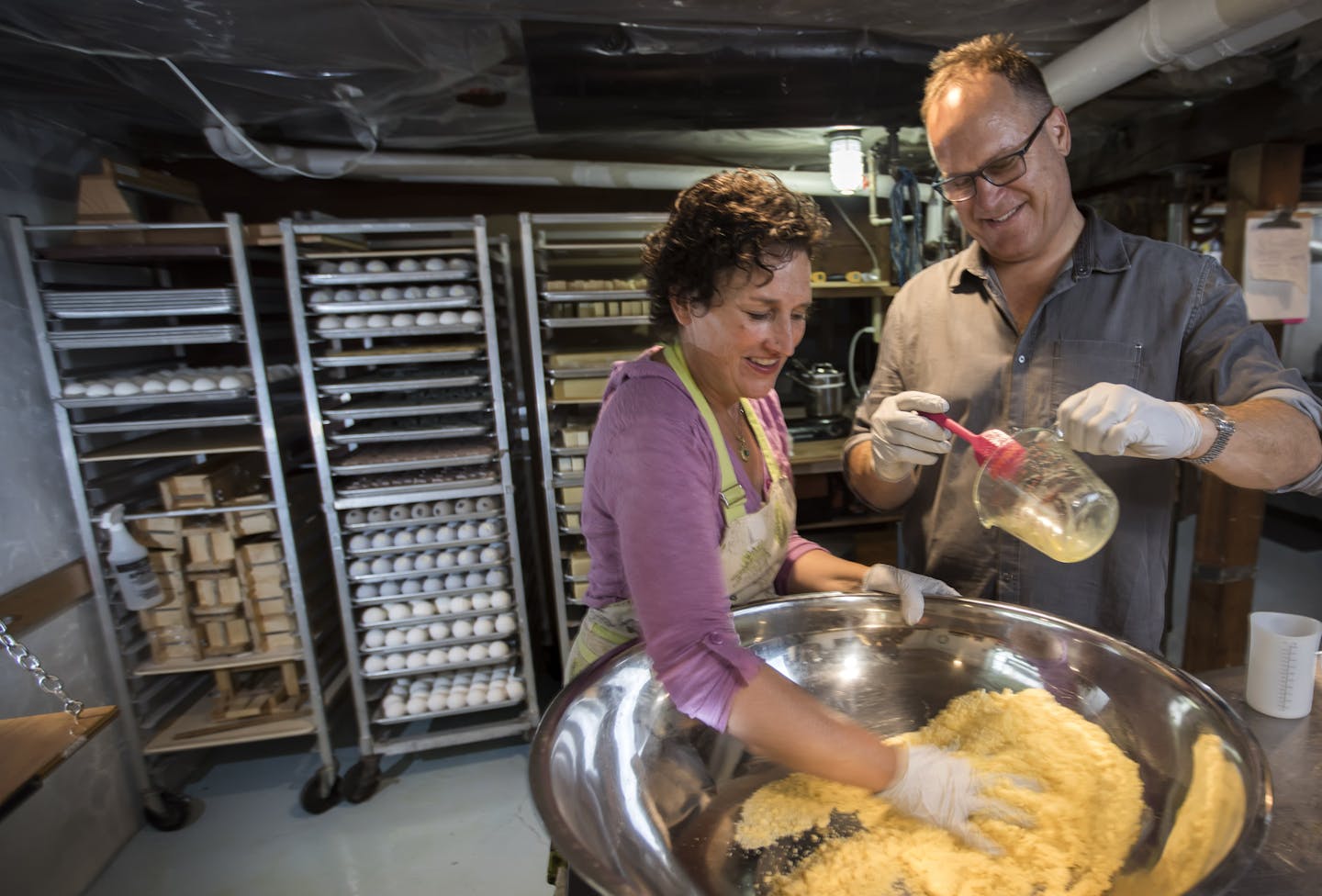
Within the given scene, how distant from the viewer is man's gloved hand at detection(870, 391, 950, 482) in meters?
1.20

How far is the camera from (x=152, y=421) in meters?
2.21

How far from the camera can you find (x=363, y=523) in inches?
94.3

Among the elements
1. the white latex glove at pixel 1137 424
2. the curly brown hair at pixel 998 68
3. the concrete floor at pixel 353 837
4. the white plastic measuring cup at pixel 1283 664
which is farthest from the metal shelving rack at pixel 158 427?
the white plastic measuring cup at pixel 1283 664

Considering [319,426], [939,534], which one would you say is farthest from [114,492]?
[939,534]

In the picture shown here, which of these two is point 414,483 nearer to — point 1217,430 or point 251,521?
point 251,521

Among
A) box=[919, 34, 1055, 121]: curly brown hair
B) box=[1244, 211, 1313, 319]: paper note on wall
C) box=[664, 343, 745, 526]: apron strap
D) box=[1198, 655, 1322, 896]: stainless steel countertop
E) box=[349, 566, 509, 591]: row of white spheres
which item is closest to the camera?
box=[1198, 655, 1322, 896]: stainless steel countertop

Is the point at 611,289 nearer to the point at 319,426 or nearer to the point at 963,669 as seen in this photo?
the point at 319,426

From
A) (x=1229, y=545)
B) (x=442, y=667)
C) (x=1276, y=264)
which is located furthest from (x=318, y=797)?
(x=1276, y=264)

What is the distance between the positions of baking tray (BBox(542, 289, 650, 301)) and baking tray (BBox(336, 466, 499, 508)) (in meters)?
0.70

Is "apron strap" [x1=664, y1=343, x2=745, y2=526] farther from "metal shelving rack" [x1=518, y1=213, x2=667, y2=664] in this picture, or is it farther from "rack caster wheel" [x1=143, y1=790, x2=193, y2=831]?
"rack caster wheel" [x1=143, y1=790, x2=193, y2=831]

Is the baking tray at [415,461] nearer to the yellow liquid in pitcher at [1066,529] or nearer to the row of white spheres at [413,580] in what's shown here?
the row of white spheres at [413,580]

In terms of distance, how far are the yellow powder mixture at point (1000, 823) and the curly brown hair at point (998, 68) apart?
1.08 meters

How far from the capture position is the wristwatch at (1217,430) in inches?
41.6

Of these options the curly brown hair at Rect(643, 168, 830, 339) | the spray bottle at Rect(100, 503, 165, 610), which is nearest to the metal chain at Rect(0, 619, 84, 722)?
the spray bottle at Rect(100, 503, 165, 610)
